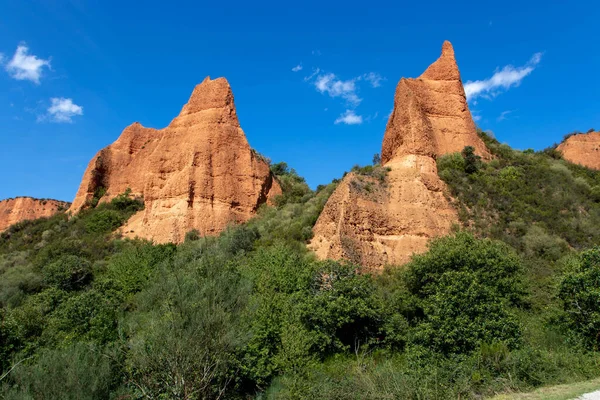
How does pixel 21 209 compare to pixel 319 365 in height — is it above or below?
above

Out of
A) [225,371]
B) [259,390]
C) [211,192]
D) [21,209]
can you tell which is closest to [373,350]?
[259,390]

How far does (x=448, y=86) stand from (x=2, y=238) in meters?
40.4

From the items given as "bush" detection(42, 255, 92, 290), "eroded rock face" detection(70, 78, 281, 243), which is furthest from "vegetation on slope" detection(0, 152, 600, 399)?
"eroded rock face" detection(70, 78, 281, 243)

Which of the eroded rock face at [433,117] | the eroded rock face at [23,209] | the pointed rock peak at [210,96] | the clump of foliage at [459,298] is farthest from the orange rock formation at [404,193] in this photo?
the eroded rock face at [23,209]

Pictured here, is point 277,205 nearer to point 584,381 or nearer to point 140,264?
point 140,264

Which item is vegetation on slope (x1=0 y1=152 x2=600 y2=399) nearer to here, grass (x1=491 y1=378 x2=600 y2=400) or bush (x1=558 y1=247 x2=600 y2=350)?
bush (x1=558 y1=247 x2=600 y2=350)

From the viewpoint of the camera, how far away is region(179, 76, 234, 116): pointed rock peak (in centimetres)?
3172

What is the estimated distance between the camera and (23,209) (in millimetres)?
47094

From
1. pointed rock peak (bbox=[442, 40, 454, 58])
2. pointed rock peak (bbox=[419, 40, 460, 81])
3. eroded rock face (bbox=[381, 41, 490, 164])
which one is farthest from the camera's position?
pointed rock peak (bbox=[442, 40, 454, 58])

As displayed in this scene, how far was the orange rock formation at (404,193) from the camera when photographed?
1969cm

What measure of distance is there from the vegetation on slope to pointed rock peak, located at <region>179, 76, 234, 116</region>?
14155 millimetres

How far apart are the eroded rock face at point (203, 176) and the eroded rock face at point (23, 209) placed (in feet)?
70.2

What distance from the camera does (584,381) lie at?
10.4 m

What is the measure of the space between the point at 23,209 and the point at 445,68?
44.5 meters
